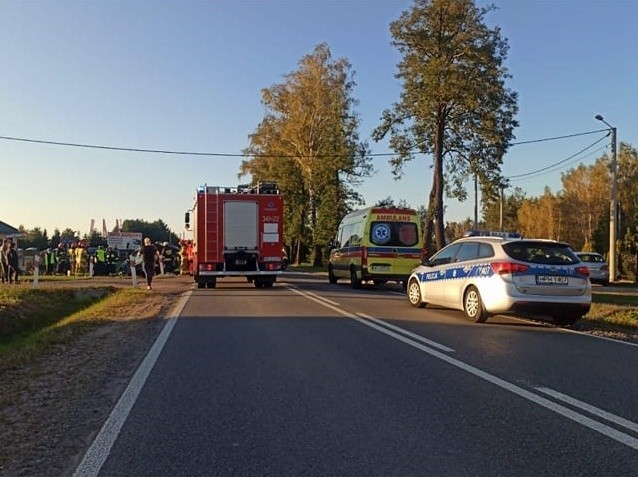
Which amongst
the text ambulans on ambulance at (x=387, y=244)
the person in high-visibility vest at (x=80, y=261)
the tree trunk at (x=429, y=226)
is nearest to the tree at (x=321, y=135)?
the tree trunk at (x=429, y=226)

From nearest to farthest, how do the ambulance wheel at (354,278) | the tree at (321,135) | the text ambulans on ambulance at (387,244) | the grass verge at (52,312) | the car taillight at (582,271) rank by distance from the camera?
the grass verge at (52,312) → the car taillight at (582,271) → the text ambulans on ambulance at (387,244) → the ambulance wheel at (354,278) → the tree at (321,135)

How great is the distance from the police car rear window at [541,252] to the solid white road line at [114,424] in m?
6.48

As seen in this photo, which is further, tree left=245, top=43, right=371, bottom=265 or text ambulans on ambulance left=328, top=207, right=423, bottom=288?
tree left=245, top=43, right=371, bottom=265

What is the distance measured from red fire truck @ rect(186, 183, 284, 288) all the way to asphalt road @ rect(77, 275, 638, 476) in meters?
11.0

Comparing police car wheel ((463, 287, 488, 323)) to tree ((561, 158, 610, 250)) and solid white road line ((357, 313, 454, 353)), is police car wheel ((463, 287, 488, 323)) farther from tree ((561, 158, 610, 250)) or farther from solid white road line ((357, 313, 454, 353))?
tree ((561, 158, 610, 250))

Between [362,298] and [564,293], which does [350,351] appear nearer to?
[564,293]

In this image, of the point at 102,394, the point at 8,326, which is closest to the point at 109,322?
the point at 8,326

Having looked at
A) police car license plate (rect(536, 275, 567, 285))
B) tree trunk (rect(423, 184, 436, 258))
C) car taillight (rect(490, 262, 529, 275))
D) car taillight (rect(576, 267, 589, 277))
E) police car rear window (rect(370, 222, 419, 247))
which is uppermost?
tree trunk (rect(423, 184, 436, 258))

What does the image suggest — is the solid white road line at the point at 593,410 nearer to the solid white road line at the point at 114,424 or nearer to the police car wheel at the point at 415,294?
the solid white road line at the point at 114,424

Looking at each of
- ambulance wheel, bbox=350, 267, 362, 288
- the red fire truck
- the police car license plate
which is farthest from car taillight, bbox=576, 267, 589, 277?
the red fire truck

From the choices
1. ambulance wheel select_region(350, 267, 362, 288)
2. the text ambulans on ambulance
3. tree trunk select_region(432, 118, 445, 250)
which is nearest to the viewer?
the text ambulans on ambulance

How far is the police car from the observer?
472 inches

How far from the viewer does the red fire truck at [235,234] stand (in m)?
22.3

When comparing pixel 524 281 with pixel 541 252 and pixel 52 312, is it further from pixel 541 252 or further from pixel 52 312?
pixel 52 312
